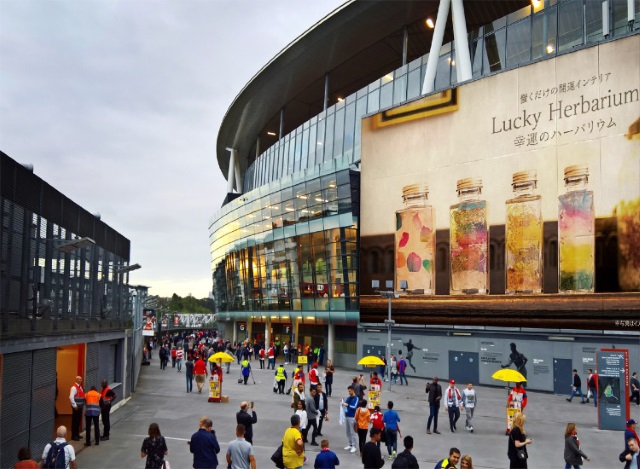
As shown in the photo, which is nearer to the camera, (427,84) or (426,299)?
(426,299)

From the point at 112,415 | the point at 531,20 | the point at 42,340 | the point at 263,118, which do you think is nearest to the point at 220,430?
the point at 112,415

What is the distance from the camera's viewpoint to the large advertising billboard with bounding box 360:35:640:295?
1201 inches

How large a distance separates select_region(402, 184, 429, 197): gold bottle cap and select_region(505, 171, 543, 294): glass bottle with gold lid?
585 cm

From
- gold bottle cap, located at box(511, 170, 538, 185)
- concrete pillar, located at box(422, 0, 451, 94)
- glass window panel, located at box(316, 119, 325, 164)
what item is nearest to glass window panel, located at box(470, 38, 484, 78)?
concrete pillar, located at box(422, 0, 451, 94)

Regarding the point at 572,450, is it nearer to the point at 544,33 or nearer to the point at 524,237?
the point at 524,237

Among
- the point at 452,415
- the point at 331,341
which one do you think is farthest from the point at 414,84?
the point at 452,415

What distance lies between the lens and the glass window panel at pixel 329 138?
179ft

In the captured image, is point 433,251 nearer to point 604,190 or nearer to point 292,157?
point 604,190

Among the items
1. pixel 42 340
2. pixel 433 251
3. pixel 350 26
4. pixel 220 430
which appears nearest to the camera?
pixel 42 340

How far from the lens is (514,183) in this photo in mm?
34688

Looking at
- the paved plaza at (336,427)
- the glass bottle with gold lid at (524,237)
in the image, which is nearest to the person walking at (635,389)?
the paved plaza at (336,427)

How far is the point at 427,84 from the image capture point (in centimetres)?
4206

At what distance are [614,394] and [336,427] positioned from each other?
9.18 meters

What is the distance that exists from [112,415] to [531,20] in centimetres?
3324
